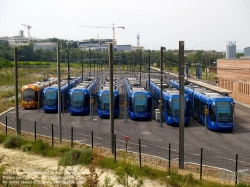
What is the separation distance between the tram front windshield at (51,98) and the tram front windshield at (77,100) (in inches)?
103

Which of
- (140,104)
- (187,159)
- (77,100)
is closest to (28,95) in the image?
(77,100)

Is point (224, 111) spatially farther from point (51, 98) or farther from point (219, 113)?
point (51, 98)

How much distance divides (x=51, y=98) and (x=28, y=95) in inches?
168

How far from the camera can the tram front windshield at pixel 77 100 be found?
37.9 meters

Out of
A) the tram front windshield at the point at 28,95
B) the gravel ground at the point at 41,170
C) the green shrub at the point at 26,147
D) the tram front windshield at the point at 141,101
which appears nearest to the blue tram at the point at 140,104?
the tram front windshield at the point at 141,101

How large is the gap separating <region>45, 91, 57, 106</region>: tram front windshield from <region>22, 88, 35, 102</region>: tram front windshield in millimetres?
3274

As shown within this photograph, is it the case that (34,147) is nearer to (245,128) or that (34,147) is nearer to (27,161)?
(27,161)

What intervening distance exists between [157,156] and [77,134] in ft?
28.6

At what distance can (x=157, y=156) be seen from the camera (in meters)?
21.3

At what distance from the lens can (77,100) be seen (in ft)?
125

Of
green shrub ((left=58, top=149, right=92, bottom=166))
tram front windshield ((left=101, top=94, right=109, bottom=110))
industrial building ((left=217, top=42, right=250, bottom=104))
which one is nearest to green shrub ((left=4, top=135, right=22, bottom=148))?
green shrub ((left=58, top=149, right=92, bottom=166))

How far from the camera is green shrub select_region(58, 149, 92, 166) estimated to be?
19578 mm

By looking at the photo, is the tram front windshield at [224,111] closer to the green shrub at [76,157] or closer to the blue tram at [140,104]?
the blue tram at [140,104]

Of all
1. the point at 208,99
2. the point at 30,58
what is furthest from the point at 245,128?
the point at 30,58
